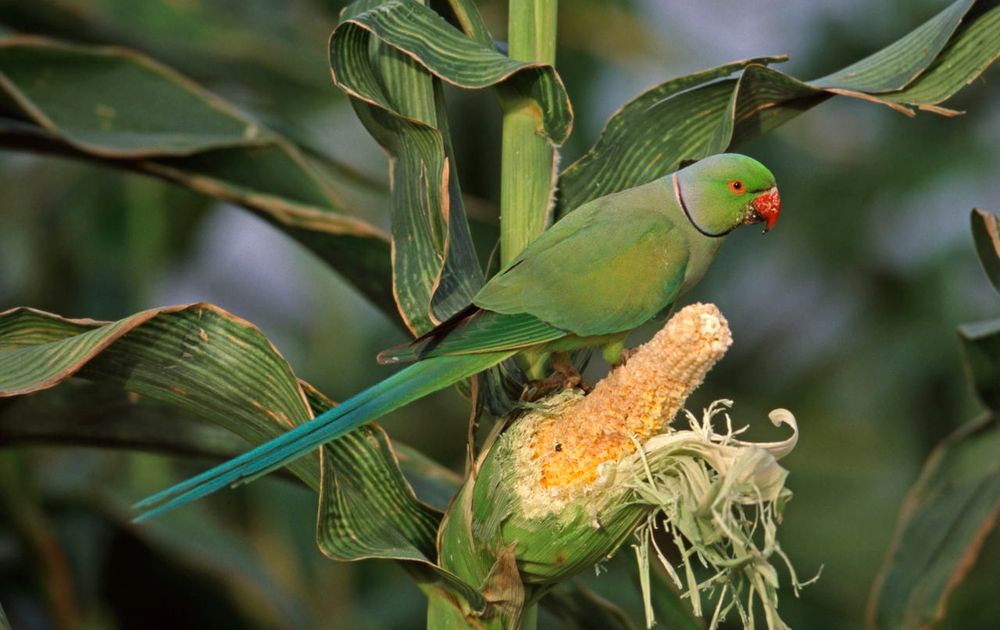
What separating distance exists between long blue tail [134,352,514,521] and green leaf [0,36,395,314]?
297 mm

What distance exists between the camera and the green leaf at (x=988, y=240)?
120cm

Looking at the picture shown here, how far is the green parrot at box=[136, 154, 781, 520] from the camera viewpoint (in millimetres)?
1038

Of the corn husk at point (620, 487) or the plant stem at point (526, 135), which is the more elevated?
the plant stem at point (526, 135)

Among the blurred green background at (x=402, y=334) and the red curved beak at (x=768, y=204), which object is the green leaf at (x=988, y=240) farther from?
the blurred green background at (x=402, y=334)

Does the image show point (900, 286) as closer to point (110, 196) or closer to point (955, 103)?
point (955, 103)

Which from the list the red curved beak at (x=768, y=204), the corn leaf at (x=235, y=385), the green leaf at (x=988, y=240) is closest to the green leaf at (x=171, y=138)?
the corn leaf at (x=235, y=385)

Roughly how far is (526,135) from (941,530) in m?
0.82

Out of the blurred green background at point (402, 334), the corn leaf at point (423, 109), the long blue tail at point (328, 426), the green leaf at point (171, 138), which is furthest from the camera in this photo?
the blurred green background at point (402, 334)

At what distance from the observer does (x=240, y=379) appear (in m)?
1.09

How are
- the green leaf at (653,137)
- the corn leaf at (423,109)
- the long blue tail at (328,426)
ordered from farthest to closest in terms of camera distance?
the green leaf at (653,137) < the corn leaf at (423,109) < the long blue tail at (328,426)

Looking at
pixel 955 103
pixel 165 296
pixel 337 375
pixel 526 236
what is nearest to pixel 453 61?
pixel 526 236

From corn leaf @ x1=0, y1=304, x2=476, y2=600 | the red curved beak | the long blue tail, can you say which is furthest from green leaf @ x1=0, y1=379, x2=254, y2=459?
the red curved beak

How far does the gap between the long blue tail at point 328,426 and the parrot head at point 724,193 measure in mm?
453

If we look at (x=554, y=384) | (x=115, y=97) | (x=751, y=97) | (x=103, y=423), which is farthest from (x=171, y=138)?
(x=751, y=97)
